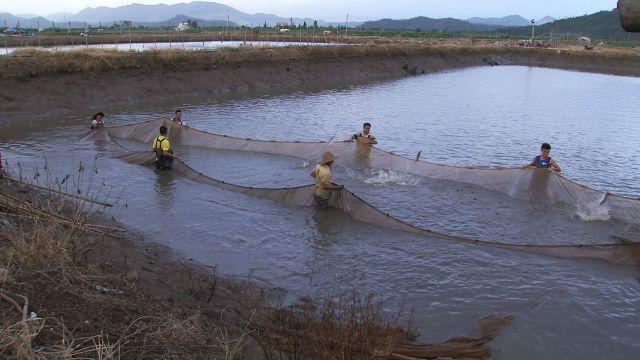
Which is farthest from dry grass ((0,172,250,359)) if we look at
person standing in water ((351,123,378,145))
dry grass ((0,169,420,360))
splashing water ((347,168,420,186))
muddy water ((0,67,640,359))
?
person standing in water ((351,123,378,145))

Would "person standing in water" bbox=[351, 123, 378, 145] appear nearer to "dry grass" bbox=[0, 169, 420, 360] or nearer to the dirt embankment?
the dirt embankment

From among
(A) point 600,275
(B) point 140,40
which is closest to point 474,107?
(A) point 600,275

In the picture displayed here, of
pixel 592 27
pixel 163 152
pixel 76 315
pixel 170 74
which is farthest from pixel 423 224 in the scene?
pixel 592 27

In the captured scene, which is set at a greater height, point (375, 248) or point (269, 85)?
point (269, 85)

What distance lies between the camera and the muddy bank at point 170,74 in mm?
22281

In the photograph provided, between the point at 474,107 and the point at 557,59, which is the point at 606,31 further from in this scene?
the point at 474,107

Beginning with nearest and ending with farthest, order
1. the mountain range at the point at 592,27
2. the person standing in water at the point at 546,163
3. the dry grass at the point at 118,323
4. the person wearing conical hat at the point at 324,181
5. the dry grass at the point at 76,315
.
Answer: the dry grass at the point at 76,315 → the dry grass at the point at 118,323 → the person wearing conical hat at the point at 324,181 → the person standing in water at the point at 546,163 → the mountain range at the point at 592,27

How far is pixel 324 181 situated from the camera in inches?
425

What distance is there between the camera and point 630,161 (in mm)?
16953

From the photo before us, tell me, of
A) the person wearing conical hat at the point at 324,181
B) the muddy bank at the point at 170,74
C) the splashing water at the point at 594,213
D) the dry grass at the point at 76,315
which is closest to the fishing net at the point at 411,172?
the splashing water at the point at 594,213

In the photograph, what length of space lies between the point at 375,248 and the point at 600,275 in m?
3.94

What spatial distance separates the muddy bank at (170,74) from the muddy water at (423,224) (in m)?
2.82

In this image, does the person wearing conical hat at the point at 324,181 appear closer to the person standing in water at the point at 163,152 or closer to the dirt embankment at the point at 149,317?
the dirt embankment at the point at 149,317

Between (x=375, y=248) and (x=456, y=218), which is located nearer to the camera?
(x=375, y=248)
